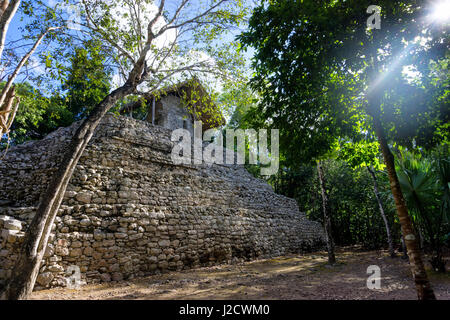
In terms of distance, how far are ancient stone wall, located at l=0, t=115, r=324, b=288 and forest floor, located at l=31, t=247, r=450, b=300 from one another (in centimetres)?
64

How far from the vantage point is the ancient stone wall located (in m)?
5.99

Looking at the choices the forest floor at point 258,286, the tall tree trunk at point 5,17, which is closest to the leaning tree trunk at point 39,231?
the forest floor at point 258,286

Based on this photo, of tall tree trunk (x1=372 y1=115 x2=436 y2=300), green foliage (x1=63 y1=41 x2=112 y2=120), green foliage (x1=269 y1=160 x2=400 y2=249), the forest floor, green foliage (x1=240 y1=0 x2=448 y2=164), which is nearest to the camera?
tall tree trunk (x1=372 y1=115 x2=436 y2=300)

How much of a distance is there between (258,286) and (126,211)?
177 inches

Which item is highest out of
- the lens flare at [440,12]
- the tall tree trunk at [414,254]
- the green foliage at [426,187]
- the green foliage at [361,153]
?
the lens flare at [440,12]

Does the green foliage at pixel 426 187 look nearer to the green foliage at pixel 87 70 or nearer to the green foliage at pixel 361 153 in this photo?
the green foliage at pixel 361 153

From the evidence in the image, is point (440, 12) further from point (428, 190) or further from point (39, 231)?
point (39, 231)

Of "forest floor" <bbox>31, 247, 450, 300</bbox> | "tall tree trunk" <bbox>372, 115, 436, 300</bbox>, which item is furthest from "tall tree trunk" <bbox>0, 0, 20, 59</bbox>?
"tall tree trunk" <bbox>372, 115, 436, 300</bbox>

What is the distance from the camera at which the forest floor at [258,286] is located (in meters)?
5.04

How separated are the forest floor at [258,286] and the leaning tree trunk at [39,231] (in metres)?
1.03

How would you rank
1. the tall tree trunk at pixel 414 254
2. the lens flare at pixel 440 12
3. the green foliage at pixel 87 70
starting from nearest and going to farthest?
1. the tall tree trunk at pixel 414 254
2. the lens flare at pixel 440 12
3. the green foliage at pixel 87 70

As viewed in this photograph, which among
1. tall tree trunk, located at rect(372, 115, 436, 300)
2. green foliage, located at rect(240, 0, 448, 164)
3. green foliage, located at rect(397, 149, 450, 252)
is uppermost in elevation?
green foliage, located at rect(240, 0, 448, 164)

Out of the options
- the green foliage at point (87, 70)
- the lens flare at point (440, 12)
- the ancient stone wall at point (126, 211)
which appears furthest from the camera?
the green foliage at point (87, 70)

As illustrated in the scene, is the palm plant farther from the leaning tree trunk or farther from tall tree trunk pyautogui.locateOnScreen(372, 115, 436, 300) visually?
the leaning tree trunk
